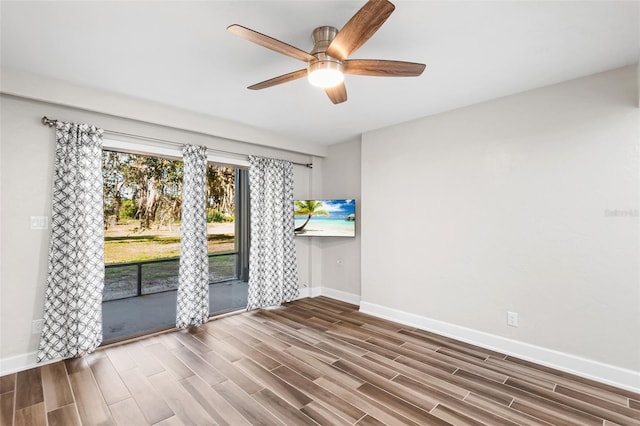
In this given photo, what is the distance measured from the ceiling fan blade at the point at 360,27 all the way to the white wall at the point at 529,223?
2102 mm

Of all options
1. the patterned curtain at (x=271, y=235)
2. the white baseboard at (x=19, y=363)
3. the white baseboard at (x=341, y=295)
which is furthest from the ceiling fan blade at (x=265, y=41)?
the white baseboard at (x=341, y=295)

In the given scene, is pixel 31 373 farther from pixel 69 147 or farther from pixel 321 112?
pixel 321 112

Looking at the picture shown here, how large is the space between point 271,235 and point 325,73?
2.92 meters

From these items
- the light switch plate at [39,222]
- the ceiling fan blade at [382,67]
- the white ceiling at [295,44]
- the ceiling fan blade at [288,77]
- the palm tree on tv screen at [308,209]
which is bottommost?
the light switch plate at [39,222]

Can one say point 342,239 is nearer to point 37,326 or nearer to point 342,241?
point 342,241

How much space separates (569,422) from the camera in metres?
2.00

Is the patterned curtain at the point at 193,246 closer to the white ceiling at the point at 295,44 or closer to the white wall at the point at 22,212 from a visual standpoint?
the white ceiling at the point at 295,44

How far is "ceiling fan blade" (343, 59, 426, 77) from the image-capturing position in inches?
74.7

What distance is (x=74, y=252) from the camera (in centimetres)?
279

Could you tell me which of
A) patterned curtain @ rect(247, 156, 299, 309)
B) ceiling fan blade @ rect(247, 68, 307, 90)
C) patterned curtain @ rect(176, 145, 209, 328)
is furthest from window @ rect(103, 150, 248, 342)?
ceiling fan blade @ rect(247, 68, 307, 90)

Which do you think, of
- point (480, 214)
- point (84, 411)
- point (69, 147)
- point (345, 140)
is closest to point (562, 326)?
point (480, 214)

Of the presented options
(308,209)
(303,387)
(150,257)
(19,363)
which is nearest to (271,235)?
(308,209)

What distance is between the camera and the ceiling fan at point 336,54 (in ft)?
5.21

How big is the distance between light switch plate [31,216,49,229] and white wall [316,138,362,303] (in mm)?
3529
